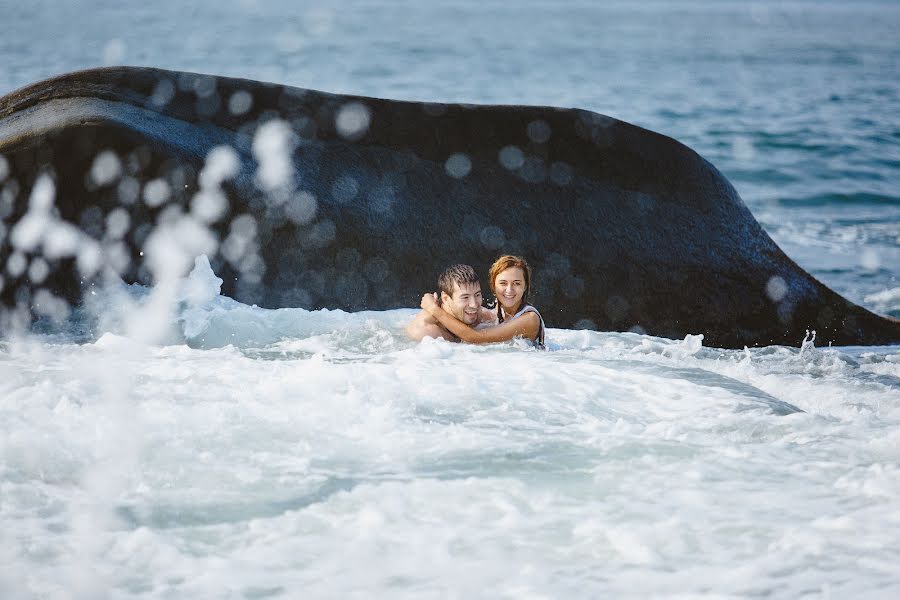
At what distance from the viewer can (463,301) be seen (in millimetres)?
5730

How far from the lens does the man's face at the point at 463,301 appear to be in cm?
573

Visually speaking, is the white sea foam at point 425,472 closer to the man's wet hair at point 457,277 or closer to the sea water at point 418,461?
the sea water at point 418,461

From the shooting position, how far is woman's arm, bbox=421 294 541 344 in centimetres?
571

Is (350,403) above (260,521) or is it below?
above

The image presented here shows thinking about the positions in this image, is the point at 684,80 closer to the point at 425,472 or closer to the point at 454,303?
the point at 454,303

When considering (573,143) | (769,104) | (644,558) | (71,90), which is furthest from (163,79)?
(769,104)

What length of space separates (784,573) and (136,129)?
12.3 feet

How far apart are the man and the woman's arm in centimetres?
4

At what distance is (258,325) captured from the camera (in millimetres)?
5645

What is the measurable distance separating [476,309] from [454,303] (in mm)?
150

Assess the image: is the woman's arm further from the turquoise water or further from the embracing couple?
the turquoise water

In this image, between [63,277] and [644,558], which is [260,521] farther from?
[63,277]

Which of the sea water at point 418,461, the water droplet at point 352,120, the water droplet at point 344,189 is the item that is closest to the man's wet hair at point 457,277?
the sea water at point 418,461

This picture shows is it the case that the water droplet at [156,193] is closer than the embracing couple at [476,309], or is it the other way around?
the water droplet at [156,193]
